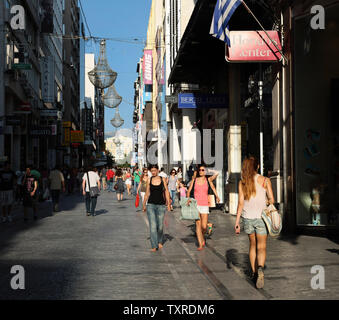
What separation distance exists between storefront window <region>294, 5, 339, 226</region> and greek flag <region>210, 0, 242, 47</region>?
1.67m

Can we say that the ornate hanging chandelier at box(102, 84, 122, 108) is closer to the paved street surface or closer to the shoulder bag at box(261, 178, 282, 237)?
the paved street surface

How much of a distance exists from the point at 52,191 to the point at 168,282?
14467 mm

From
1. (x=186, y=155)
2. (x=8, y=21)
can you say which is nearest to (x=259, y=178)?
(x=186, y=155)

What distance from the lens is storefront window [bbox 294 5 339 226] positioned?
13.3 metres

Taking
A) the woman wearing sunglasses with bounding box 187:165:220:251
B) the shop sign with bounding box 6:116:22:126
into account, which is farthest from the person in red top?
the woman wearing sunglasses with bounding box 187:165:220:251

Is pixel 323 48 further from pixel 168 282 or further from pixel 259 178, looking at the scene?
pixel 168 282

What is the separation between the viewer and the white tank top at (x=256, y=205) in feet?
24.6

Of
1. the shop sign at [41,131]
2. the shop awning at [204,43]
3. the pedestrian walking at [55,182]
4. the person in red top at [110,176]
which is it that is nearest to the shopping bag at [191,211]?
the shop awning at [204,43]

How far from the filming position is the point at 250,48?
45.0 ft

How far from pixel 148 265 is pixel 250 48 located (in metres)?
6.88

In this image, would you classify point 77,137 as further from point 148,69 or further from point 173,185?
point 173,185

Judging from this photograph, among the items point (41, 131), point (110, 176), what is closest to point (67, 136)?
point (41, 131)

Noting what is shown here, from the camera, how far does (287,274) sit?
8.16 meters

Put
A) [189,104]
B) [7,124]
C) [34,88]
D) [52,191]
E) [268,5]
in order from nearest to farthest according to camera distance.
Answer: [268,5] < [189,104] < [52,191] < [7,124] < [34,88]
